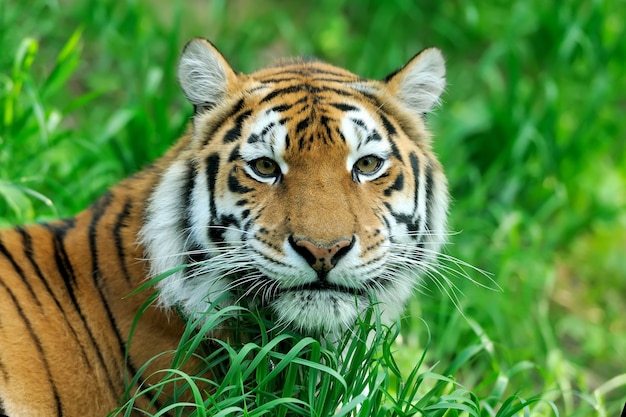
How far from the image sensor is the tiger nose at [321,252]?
257cm

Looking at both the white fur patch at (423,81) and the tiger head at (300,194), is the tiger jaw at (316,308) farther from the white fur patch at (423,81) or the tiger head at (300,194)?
the white fur patch at (423,81)

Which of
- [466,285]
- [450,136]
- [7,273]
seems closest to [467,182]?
[450,136]

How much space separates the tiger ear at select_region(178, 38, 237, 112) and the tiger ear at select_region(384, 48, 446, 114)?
60 cm

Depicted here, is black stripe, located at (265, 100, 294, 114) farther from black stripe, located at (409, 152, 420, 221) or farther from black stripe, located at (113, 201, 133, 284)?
black stripe, located at (113, 201, 133, 284)

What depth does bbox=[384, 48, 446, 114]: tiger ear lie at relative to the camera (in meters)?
3.15

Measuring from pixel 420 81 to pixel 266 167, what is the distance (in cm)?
74

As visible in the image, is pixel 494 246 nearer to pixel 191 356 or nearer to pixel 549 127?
pixel 549 127

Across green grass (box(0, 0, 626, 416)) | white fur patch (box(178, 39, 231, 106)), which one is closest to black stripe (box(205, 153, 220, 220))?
white fur patch (box(178, 39, 231, 106))

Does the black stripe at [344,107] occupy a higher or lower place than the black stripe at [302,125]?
higher

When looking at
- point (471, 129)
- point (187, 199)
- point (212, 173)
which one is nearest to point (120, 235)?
point (187, 199)

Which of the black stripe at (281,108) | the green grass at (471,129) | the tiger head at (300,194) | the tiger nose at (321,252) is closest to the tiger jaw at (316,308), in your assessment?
the tiger head at (300,194)

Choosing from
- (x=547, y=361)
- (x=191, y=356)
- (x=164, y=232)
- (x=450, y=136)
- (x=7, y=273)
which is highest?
(x=450, y=136)

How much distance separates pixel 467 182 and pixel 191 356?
309 cm

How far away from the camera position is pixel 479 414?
2.76 metres
